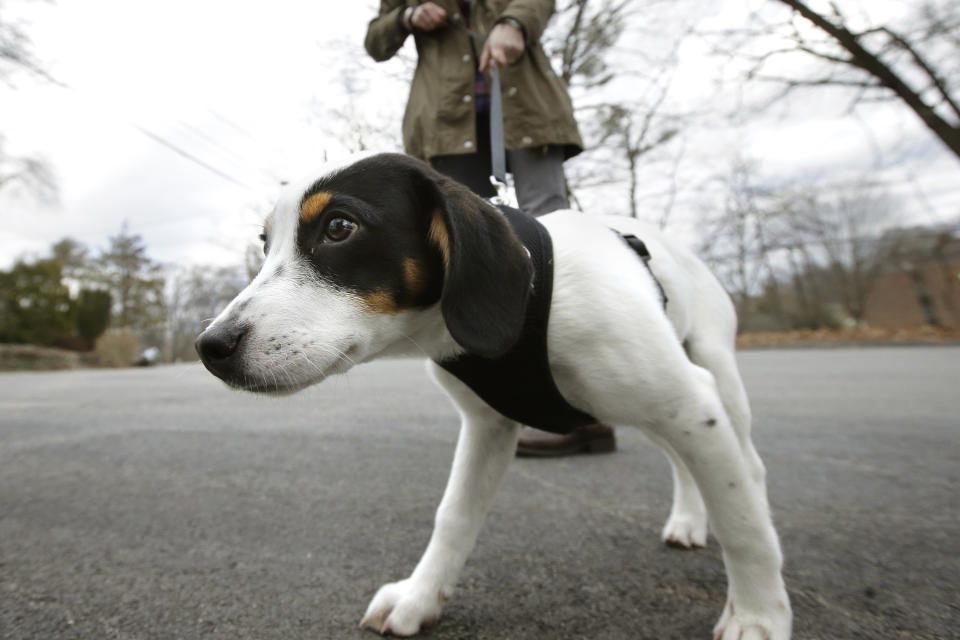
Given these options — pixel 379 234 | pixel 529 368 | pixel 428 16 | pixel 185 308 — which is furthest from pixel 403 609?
pixel 185 308

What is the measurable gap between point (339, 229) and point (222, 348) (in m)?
0.38

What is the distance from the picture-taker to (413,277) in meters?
1.43

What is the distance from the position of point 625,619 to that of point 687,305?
0.98 meters

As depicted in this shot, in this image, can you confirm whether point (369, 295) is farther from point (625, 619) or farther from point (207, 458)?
point (207, 458)

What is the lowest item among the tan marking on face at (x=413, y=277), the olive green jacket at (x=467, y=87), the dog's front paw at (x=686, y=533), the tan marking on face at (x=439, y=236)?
the dog's front paw at (x=686, y=533)

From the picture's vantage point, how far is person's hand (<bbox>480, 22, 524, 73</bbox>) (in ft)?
7.88

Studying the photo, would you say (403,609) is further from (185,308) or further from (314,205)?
(185,308)

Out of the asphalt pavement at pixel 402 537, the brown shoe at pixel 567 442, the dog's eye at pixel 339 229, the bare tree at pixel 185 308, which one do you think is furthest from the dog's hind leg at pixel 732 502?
the bare tree at pixel 185 308

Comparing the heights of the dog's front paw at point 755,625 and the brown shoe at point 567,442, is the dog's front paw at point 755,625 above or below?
below

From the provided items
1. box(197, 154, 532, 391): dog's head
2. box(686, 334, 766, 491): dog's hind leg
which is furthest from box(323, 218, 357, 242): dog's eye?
box(686, 334, 766, 491): dog's hind leg

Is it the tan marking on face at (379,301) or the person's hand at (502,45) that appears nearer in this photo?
the tan marking on face at (379,301)

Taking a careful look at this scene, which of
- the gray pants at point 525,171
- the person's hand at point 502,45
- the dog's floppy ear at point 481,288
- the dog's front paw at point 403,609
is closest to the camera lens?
the dog's floppy ear at point 481,288

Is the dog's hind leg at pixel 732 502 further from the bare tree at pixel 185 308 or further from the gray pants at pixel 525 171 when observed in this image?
the bare tree at pixel 185 308

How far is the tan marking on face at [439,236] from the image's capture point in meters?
1.42
